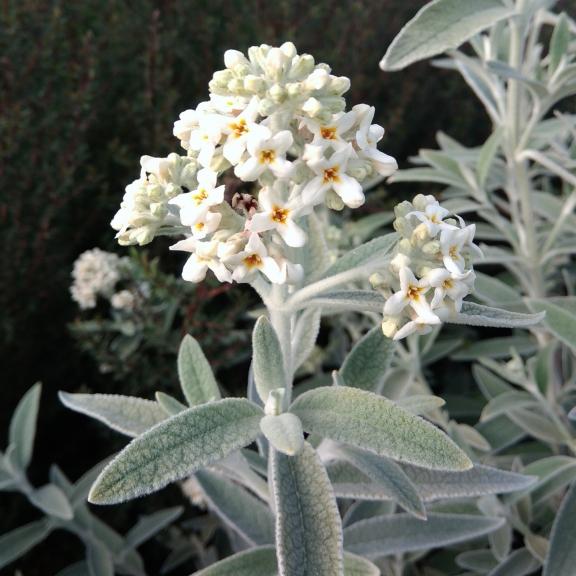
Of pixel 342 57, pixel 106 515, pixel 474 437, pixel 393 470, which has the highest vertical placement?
pixel 342 57

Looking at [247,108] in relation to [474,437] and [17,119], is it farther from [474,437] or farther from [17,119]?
[17,119]

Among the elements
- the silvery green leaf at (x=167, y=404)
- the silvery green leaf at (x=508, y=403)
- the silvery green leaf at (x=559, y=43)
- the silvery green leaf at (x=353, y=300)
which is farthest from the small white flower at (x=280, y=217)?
the silvery green leaf at (x=559, y=43)

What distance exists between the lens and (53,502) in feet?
4.35

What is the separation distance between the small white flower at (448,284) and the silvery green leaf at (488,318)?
0.03 meters

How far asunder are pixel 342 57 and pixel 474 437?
129 centimetres

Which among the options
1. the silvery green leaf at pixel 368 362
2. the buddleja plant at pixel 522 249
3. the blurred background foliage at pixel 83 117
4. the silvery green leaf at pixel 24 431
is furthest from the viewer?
the blurred background foliage at pixel 83 117

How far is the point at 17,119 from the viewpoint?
1582 millimetres

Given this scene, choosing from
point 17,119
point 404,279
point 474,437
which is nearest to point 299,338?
point 404,279

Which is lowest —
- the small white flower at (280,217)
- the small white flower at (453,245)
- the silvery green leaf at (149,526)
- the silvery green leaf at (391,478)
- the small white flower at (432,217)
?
the silvery green leaf at (149,526)

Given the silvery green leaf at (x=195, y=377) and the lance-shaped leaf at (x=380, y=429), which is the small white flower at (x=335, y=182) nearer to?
the lance-shaped leaf at (x=380, y=429)

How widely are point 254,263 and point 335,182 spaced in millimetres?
130

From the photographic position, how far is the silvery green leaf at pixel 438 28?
115cm

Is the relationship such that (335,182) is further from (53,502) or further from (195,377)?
(53,502)

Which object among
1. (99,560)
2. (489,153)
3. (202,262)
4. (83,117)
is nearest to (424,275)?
(202,262)
